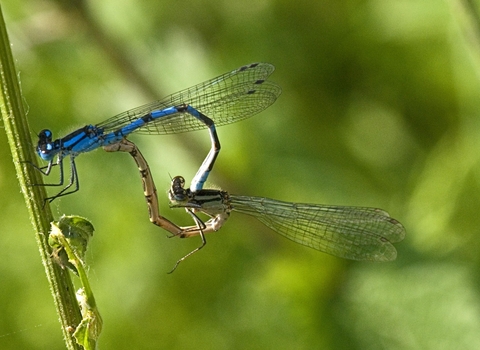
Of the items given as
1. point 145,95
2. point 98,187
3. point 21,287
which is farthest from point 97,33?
point 21,287

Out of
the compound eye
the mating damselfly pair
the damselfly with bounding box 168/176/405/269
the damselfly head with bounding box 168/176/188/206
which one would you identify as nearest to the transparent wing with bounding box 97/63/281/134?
the mating damselfly pair

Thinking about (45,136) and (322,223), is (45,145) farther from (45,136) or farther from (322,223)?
(322,223)

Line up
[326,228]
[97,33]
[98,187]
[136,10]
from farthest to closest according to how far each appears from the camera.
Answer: [136,10]
[98,187]
[97,33]
[326,228]

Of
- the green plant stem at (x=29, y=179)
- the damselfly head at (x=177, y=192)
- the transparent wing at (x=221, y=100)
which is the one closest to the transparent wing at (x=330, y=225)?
the damselfly head at (x=177, y=192)

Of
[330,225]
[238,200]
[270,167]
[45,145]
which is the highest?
[45,145]

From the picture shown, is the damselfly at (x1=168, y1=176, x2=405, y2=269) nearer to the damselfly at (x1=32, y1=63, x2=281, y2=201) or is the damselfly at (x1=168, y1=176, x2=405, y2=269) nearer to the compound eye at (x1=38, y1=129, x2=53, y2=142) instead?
the damselfly at (x1=32, y1=63, x2=281, y2=201)

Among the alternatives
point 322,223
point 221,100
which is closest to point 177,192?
point 221,100

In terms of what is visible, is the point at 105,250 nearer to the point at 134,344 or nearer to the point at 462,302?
the point at 134,344
